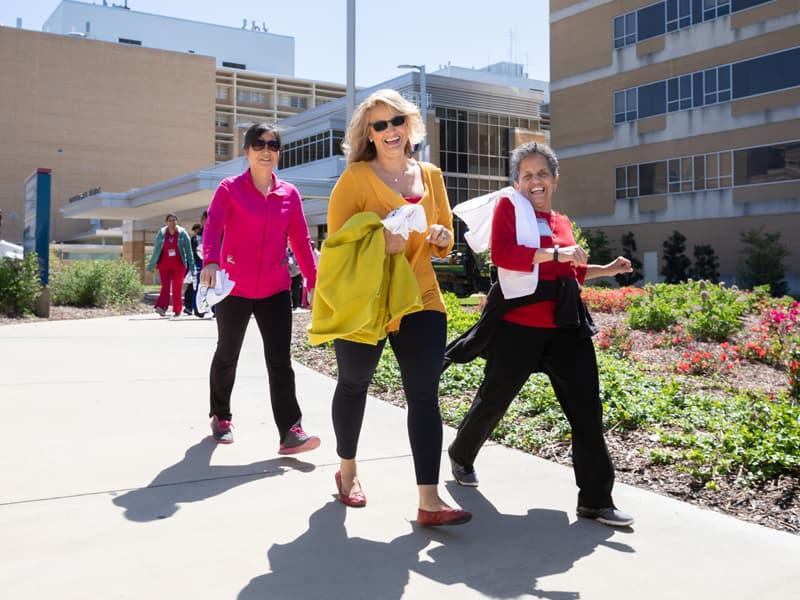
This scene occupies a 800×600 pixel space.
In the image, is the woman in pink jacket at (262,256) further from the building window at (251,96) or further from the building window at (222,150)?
the building window at (251,96)

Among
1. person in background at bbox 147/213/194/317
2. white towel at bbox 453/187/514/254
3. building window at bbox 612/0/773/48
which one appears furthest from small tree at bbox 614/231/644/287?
white towel at bbox 453/187/514/254

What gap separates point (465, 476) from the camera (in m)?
4.45

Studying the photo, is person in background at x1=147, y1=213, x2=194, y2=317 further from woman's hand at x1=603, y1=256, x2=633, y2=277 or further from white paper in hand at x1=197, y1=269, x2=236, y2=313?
woman's hand at x1=603, y1=256, x2=633, y2=277

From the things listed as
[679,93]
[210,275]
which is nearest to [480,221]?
[210,275]

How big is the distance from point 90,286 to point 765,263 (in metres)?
24.8

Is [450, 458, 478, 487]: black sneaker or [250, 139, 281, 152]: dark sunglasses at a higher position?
[250, 139, 281, 152]: dark sunglasses

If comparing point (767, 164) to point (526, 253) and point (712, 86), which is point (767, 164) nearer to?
point (712, 86)

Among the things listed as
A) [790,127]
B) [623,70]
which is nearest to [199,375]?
[790,127]

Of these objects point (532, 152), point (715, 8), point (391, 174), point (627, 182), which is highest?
point (715, 8)

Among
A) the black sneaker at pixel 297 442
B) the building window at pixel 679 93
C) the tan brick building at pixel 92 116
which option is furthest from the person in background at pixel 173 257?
the tan brick building at pixel 92 116

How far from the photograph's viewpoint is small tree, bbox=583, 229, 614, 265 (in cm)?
3806

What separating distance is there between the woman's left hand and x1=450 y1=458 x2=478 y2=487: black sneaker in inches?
51.4

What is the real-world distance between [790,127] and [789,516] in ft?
109

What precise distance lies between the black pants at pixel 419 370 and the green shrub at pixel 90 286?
607 inches
